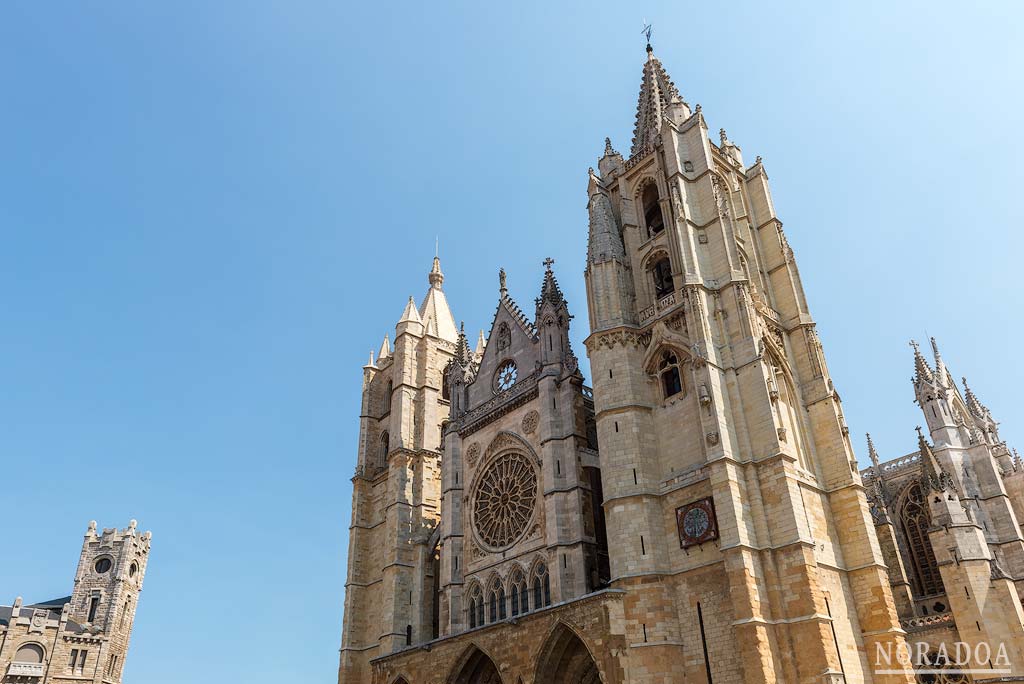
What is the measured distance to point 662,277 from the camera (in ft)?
97.2

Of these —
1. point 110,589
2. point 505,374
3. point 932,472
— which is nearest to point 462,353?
point 505,374

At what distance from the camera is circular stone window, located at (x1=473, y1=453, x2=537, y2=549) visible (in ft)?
93.2

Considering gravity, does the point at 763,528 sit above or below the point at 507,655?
above

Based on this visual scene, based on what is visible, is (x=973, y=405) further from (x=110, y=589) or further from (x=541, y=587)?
(x=110, y=589)

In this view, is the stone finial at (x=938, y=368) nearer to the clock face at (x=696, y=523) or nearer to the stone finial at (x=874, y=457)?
the stone finial at (x=874, y=457)

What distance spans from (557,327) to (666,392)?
6011 millimetres

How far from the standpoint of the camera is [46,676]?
4456cm

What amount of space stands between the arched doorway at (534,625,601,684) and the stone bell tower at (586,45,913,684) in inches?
105

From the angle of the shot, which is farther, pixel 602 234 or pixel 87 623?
pixel 87 623

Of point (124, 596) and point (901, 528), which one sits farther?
point (124, 596)

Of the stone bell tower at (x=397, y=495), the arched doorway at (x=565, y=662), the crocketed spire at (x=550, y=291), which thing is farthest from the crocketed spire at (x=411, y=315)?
the arched doorway at (x=565, y=662)

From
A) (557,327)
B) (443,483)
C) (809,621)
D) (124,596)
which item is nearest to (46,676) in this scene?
(124,596)

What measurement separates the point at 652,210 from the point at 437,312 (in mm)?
16796

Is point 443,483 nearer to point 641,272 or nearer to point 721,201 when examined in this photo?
point 641,272
